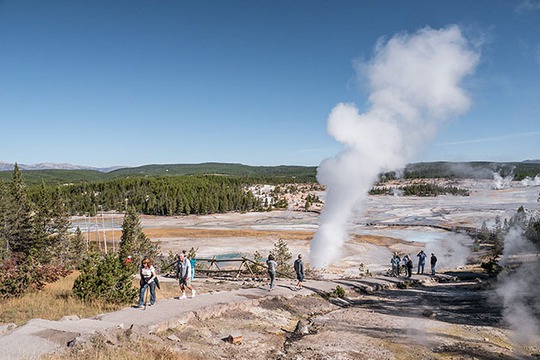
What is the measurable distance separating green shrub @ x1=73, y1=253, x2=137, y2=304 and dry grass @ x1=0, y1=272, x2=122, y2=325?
0.32 metres

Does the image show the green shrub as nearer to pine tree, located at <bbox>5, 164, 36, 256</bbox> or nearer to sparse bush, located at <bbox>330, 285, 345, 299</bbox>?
Answer: sparse bush, located at <bbox>330, 285, 345, 299</bbox>

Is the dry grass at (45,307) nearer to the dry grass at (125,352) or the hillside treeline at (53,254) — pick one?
the hillside treeline at (53,254)

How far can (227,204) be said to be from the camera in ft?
418

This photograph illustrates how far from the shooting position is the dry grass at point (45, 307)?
12.6m

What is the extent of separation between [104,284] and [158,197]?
416 feet

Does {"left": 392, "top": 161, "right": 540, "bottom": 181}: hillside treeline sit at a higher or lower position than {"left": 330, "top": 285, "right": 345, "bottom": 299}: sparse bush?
higher

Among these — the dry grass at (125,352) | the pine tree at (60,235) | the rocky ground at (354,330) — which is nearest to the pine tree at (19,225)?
the pine tree at (60,235)

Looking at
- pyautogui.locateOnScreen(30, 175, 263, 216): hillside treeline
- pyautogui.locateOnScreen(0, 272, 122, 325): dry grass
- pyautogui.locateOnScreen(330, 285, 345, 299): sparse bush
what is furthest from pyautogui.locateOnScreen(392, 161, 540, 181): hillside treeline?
pyautogui.locateOnScreen(0, 272, 122, 325): dry grass

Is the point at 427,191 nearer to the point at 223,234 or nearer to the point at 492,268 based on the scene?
the point at 223,234

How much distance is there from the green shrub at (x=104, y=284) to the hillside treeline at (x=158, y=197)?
99476mm

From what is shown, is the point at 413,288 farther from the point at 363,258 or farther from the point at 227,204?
the point at 227,204

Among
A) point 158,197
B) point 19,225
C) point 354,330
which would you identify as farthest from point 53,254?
point 158,197

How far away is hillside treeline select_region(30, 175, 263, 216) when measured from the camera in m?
123

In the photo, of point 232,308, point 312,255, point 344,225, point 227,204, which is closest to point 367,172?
point 344,225
